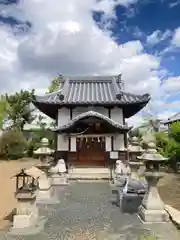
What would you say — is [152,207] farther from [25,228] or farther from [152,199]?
[25,228]

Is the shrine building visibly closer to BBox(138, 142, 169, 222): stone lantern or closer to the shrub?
BBox(138, 142, 169, 222): stone lantern

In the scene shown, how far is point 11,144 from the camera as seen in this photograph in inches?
1151

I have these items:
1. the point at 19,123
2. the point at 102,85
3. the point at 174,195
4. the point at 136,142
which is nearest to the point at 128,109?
the point at 102,85

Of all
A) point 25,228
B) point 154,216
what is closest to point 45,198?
point 25,228

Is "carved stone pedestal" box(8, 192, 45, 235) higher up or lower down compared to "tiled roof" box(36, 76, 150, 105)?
lower down

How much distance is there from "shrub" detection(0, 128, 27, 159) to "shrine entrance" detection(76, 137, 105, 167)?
42.6 feet

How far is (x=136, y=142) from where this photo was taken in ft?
43.4

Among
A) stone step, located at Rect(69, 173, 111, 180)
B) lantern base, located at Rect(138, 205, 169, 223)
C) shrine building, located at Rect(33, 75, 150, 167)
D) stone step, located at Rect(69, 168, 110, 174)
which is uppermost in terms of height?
shrine building, located at Rect(33, 75, 150, 167)

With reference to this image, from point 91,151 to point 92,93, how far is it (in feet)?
16.4

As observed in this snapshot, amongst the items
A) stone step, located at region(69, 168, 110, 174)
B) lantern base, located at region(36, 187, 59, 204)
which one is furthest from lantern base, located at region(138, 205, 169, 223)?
stone step, located at region(69, 168, 110, 174)

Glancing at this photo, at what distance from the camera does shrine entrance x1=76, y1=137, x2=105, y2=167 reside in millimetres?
18375

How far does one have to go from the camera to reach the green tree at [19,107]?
35906mm

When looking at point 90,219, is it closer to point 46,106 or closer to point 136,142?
point 136,142

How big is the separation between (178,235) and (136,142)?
281 inches
